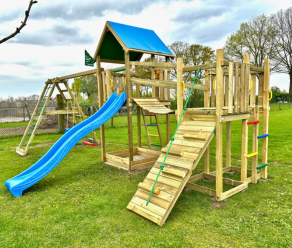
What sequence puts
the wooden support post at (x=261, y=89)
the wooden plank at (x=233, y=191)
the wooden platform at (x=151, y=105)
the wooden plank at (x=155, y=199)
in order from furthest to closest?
the wooden platform at (x=151, y=105)
the wooden support post at (x=261, y=89)
the wooden plank at (x=233, y=191)
the wooden plank at (x=155, y=199)

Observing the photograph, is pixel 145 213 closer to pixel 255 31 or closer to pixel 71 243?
pixel 71 243

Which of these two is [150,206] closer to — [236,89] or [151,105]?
[236,89]

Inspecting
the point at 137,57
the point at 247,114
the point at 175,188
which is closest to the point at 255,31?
the point at 137,57

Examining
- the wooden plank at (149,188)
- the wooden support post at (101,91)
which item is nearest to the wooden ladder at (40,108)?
the wooden support post at (101,91)

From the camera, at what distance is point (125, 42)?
237 inches

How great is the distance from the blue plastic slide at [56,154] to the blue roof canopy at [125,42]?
4.46 ft

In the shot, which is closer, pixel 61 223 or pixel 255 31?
pixel 61 223

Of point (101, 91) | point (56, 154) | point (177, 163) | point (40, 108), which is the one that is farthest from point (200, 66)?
point (40, 108)

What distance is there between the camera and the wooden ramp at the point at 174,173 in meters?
3.56

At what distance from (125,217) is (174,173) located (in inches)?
40.6

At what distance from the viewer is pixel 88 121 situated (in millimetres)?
6430

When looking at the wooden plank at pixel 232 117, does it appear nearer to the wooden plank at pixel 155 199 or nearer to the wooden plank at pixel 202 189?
the wooden plank at pixel 202 189

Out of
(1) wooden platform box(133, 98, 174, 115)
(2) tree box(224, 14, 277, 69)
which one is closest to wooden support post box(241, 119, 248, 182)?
(1) wooden platform box(133, 98, 174, 115)

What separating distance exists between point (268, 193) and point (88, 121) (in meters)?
4.60
